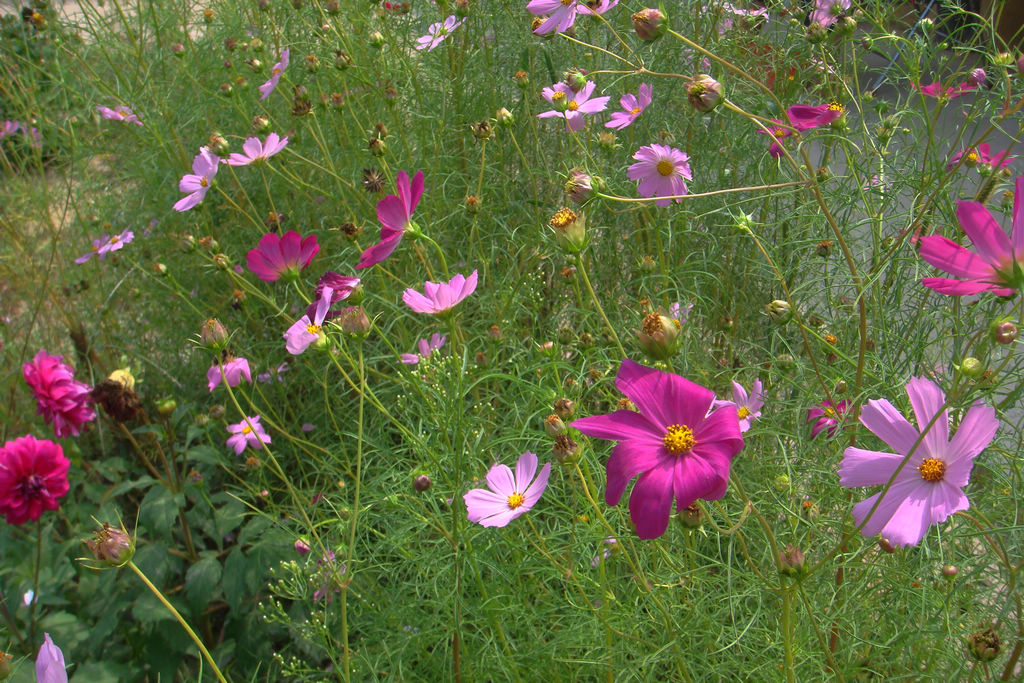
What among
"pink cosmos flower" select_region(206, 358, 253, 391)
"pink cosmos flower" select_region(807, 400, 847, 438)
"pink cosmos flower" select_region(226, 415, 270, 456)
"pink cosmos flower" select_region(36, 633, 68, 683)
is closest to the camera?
"pink cosmos flower" select_region(36, 633, 68, 683)

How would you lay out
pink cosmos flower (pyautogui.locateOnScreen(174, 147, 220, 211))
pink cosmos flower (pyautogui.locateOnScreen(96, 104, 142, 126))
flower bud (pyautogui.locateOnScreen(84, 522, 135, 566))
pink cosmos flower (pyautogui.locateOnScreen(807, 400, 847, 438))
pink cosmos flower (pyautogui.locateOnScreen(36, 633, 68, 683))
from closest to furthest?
pink cosmos flower (pyautogui.locateOnScreen(36, 633, 68, 683))
flower bud (pyautogui.locateOnScreen(84, 522, 135, 566))
pink cosmos flower (pyautogui.locateOnScreen(807, 400, 847, 438))
pink cosmos flower (pyautogui.locateOnScreen(174, 147, 220, 211))
pink cosmos flower (pyautogui.locateOnScreen(96, 104, 142, 126))

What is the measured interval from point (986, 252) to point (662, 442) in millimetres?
227

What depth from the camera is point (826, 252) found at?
974 mm

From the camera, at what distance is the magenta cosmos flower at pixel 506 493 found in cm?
68

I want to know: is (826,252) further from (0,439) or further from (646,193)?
(0,439)

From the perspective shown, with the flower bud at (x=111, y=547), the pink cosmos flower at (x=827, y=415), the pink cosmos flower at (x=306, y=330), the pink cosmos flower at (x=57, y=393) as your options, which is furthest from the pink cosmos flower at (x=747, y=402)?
the pink cosmos flower at (x=57, y=393)

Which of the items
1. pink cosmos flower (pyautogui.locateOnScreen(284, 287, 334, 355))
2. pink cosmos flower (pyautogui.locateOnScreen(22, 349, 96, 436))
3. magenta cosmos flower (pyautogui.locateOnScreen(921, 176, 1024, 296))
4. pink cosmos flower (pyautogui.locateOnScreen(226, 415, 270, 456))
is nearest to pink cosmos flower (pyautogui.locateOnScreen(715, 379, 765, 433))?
magenta cosmos flower (pyautogui.locateOnScreen(921, 176, 1024, 296))

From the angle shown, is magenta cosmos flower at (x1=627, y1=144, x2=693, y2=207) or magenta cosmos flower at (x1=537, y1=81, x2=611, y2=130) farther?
magenta cosmos flower at (x1=537, y1=81, x2=611, y2=130)

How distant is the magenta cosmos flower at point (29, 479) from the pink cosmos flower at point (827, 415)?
100 cm

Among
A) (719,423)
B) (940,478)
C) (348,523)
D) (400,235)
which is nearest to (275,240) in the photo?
(400,235)

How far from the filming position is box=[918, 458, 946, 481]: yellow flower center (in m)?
0.49

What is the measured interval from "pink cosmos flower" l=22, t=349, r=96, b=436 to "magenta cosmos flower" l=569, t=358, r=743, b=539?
102cm

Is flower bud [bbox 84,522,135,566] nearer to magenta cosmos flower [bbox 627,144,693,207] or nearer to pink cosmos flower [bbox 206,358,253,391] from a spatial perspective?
pink cosmos flower [bbox 206,358,253,391]

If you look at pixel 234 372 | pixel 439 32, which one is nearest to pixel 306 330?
pixel 234 372
